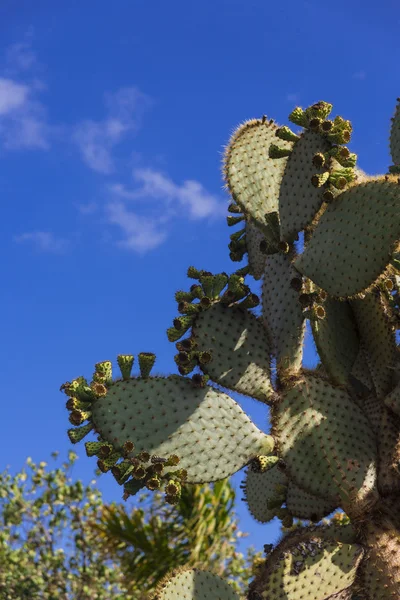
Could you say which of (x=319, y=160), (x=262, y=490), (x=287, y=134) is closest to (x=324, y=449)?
(x=262, y=490)

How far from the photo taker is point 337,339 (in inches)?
133

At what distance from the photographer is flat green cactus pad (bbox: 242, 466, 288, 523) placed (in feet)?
12.3

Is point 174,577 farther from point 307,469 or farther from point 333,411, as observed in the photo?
point 333,411

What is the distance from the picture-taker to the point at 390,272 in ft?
9.20

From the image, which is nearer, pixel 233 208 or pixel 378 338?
pixel 378 338

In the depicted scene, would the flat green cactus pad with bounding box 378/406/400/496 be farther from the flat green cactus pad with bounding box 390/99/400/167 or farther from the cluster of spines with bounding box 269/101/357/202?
the flat green cactus pad with bounding box 390/99/400/167

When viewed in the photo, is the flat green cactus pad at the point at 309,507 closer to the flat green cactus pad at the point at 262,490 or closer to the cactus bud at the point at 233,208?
the flat green cactus pad at the point at 262,490

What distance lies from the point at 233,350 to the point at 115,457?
69cm

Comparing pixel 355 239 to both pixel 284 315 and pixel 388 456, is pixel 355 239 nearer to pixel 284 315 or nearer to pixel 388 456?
pixel 284 315

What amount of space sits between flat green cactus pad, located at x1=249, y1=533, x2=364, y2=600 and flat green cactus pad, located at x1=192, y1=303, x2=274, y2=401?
2.05 ft

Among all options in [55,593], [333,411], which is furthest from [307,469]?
[55,593]

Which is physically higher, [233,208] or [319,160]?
[233,208]

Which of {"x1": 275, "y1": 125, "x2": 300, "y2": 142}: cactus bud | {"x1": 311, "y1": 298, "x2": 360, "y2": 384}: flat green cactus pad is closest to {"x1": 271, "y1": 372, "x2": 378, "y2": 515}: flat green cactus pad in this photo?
{"x1": 311, "y1": 298, "x2": 360, "y2": 384}: flat green cactus pad

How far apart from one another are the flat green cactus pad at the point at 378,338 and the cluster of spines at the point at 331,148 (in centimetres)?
59
